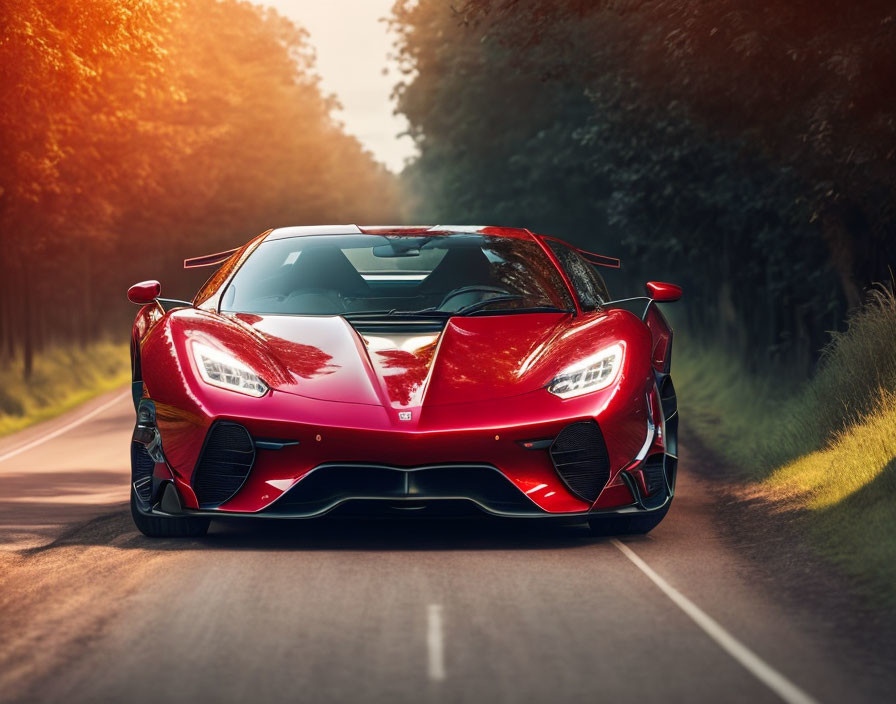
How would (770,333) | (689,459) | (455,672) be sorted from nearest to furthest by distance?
(455,672)
(689,459)
(770,333)

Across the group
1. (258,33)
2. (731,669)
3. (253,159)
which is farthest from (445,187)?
(731,669)

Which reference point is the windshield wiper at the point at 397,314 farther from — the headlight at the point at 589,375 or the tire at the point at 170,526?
the tire at the point at 170,526

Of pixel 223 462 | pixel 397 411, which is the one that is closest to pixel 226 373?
pixel 223 462

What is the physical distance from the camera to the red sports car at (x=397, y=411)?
795 centimetres

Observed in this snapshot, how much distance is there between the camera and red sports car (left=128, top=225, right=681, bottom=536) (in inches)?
313

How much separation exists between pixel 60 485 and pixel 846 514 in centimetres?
758

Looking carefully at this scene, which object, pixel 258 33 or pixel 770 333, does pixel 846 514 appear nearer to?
pixel 770 333

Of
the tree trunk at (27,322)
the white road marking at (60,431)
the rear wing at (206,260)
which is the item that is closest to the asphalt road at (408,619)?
the rear wing at (206,260)

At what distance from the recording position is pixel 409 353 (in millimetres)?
8531

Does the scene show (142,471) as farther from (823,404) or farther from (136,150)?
(136,150)

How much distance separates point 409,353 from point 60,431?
1597 cm

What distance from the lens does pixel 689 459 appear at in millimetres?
15273

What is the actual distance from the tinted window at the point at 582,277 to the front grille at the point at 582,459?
155 cm

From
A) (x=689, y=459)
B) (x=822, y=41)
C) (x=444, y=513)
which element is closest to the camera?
(x=444, y=513)
